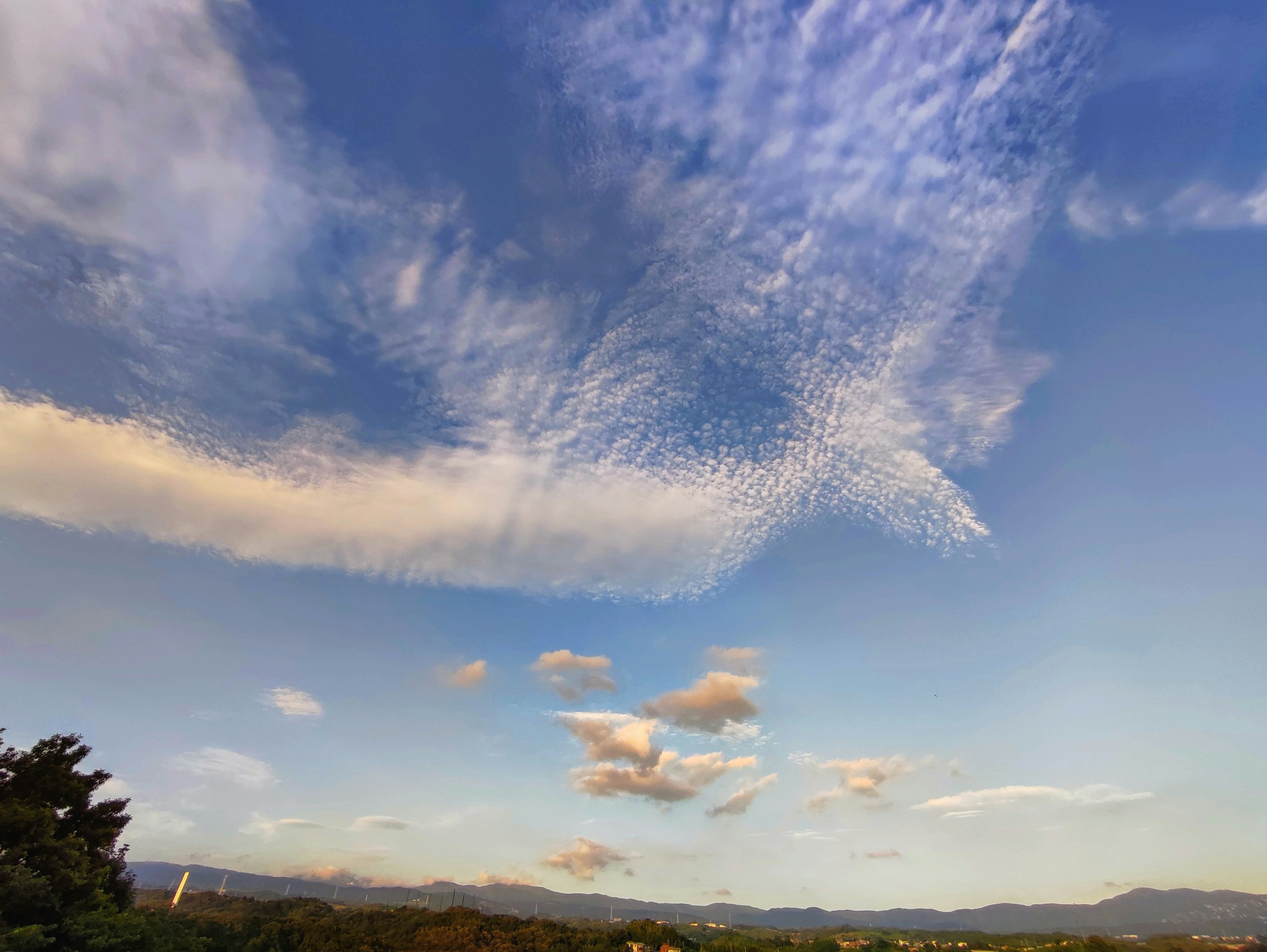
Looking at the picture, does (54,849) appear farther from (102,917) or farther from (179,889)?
(179,889)

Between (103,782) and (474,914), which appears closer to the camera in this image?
(103,782)

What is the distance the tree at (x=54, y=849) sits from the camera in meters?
30.9

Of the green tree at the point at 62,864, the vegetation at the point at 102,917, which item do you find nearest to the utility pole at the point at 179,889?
the vegetation at the point at 102,917

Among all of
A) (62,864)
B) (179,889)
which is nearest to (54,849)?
(62,864)

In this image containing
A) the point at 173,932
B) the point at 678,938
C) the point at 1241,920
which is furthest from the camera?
the point at 678,938

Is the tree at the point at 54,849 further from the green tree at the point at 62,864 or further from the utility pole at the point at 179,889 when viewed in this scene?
the utility pole at the point at 179,889

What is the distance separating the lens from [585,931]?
123m

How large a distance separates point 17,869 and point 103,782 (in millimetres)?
15726

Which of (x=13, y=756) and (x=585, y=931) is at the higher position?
(x=13, y=756)

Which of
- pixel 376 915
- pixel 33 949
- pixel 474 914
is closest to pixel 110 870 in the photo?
pixel 33 949

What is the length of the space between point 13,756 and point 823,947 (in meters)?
184

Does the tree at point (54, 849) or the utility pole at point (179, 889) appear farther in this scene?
the utility pole at point (179, 889)

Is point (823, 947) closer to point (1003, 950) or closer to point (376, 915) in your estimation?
point (1003, 950)

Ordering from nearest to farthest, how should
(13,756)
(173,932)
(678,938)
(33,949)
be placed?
(33,949) → (13,756) → (173,932) → (678,938)
